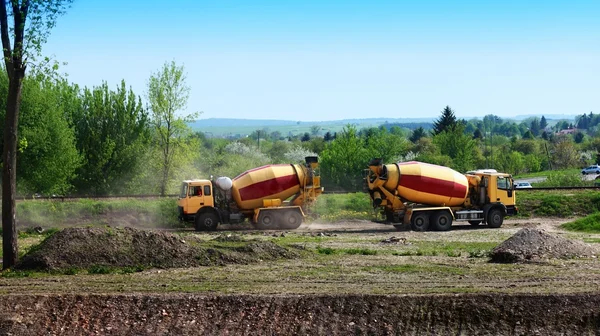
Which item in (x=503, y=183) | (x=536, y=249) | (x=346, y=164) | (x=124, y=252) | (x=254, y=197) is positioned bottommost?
(x=536, y=249)

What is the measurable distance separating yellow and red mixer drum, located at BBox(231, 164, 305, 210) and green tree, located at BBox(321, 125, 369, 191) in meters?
36.5

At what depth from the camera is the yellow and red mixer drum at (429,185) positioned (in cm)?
3931

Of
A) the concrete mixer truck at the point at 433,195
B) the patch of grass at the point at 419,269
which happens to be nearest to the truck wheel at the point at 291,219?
the concrete mixer truck at the point at 433,195

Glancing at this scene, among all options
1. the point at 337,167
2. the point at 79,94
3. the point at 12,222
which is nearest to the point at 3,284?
the point at 12,222

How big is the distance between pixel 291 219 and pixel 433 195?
744cm

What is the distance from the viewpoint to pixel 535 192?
168ft

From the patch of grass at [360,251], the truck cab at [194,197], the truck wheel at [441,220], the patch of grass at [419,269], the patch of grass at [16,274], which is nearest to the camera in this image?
the patch of grass at [16,274]

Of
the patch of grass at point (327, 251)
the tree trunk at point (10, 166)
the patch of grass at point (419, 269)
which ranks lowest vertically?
the patch of grass at point (327, 251)

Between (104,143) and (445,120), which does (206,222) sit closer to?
(104,143)

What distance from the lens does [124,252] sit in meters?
25.2

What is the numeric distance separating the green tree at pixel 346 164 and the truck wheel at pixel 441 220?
37.0 meters

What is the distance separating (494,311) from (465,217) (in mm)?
22239

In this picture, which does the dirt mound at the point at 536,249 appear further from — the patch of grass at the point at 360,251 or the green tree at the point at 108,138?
the green tree at the point at 108,138

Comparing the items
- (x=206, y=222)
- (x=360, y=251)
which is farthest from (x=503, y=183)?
(x=206, y=222)
